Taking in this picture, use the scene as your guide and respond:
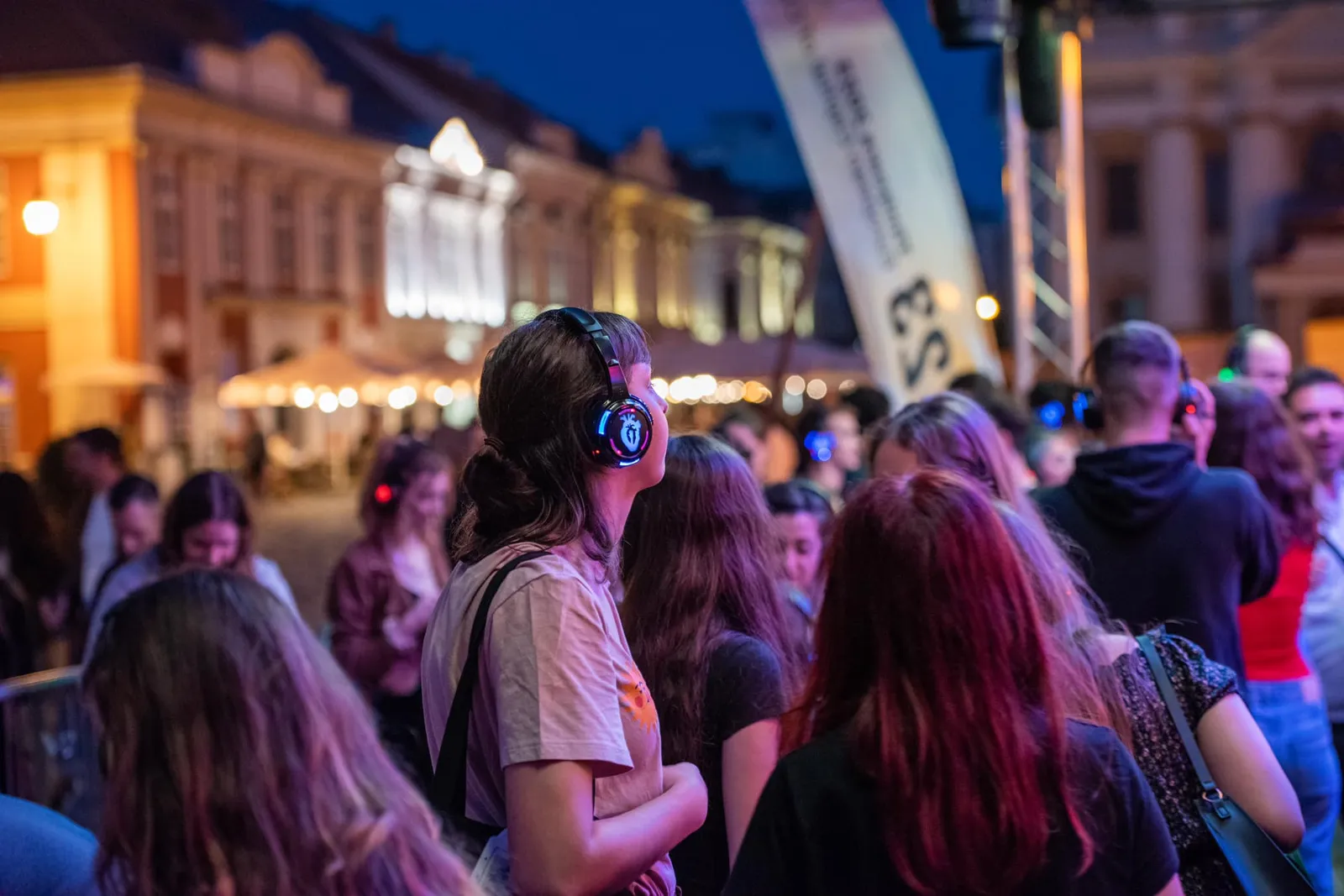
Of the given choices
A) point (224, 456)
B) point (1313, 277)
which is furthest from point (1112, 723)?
point (1313, 277)

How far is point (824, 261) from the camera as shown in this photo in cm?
7581

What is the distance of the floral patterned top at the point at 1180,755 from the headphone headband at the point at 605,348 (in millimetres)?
→ 930

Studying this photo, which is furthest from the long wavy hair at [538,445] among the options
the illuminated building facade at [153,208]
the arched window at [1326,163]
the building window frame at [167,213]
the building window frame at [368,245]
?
the arched window at [1326,163]

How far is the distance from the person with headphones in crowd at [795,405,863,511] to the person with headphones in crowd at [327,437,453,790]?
2946 mm

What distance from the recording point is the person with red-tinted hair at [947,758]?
6.39 ft

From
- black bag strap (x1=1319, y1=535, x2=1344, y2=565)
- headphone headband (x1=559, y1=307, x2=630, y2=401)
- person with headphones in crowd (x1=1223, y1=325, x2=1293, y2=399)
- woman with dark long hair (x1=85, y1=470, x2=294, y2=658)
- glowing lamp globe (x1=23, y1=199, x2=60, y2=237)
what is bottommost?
black bag strap (x1=1319, y1=535, x2=1344, y2=565)

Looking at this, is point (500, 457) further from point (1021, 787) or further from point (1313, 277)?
point (1313, 277)

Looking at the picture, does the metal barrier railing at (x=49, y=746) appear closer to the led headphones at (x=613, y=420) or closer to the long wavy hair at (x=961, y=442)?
the long wavy hair at (x=961, y=442)

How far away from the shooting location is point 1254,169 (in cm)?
4025

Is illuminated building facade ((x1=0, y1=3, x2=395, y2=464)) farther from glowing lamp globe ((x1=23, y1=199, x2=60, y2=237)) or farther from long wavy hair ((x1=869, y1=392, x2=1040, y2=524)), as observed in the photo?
long wavy hair ((x1=869, y1=392, x2=1040, y2=524))

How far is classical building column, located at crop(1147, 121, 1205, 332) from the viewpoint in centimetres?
4088

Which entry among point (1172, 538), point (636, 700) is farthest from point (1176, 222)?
point (636, 700)

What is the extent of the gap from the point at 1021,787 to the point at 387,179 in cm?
4166

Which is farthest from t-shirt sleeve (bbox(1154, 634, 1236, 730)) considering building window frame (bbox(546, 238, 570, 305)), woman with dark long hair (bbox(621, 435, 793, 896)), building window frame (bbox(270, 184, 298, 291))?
building window frame (bbox(546, 238, 570, 305))
